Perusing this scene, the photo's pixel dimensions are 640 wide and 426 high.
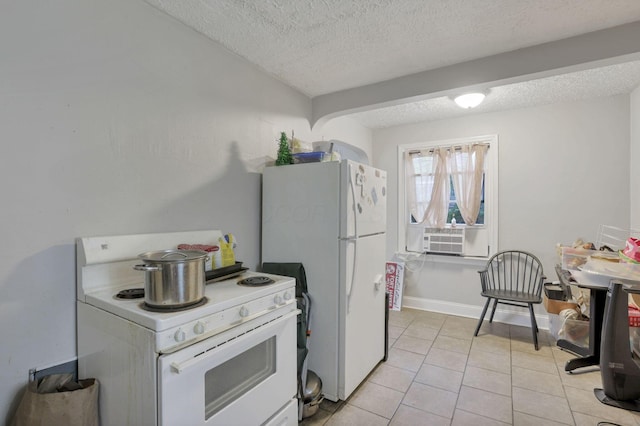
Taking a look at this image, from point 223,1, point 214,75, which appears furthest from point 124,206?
point 223,1

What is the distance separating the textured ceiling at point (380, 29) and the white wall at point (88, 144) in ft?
0.90

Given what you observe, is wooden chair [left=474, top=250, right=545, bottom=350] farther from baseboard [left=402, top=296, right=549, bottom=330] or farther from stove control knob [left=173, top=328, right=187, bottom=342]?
stove control knob [left=173, top=328, right=187, bottom=342]

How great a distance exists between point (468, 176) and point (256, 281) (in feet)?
9.83

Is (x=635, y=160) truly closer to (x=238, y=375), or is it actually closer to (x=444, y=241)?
(x=444, y=241)

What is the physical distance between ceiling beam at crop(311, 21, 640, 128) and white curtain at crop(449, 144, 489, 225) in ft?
4.71

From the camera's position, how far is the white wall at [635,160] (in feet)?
9.11

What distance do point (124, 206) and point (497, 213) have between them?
3674 mm

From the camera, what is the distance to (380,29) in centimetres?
188

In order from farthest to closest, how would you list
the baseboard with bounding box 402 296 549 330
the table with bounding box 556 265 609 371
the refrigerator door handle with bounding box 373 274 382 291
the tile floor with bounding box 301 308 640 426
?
the baseboard with bounding box 402 296 549 330 < the refrigerator door handle with bounding box 373 274 382 291 < the tile floor with bounding box 301 308 640 426 < the table with bounding box 556 265 609 371

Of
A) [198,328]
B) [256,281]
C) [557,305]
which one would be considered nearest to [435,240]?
[557,305]

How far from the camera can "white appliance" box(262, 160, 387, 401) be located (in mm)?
2025

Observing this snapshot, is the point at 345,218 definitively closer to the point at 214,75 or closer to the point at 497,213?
the point at 214,75

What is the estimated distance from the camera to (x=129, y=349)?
3.75 feet

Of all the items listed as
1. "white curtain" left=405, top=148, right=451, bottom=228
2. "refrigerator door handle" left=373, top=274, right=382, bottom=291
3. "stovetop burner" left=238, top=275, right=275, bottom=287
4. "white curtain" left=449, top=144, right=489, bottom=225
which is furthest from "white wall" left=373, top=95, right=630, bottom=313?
"stovetop burner" left=238, top=275, right=275, bottom=287
